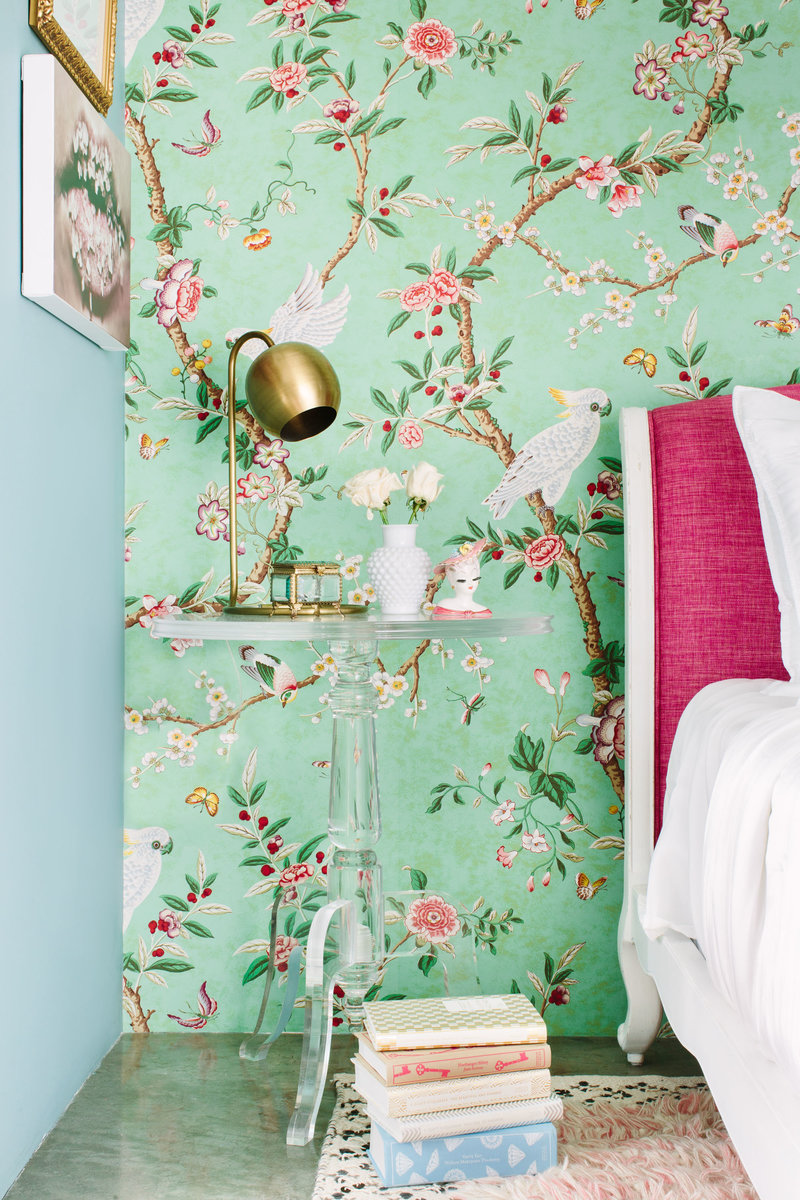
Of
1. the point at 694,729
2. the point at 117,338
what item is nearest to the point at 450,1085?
the point at 694,729

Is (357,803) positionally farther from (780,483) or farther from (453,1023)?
(780,483)

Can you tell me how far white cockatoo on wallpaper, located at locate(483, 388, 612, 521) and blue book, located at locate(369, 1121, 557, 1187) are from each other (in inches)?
44.2

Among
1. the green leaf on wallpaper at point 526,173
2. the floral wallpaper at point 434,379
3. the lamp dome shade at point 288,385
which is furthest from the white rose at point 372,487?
the green leaf on wallpaper at point 526,173

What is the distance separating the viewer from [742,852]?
3.88ft

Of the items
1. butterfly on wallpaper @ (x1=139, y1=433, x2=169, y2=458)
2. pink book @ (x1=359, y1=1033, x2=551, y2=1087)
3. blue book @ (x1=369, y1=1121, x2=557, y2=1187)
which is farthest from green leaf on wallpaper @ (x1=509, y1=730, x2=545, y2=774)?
butterfly on wallpaper @ (x1=139, y1=433, x2=169, y2=458)

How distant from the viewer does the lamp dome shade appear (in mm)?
1671

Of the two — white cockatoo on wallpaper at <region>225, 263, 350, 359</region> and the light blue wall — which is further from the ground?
white cockatoo on wallpaper at <region>225, 263, 350, 359</region>

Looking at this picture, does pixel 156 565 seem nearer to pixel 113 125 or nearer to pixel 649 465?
pixel 113 125

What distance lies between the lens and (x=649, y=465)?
5.88 feet

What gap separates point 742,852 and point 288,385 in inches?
40.7

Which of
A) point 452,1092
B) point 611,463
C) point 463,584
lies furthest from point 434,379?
point 452,1092

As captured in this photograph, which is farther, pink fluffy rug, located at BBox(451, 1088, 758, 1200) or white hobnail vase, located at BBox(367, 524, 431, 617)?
white hobnail vase, located at BBox(367, 524, 431, 617)

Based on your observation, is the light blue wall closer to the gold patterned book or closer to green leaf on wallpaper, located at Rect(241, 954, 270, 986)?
green leaf on wallpaper, located at Rect(241, 954, 270, 986)

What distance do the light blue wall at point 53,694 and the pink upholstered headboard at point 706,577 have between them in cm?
104
